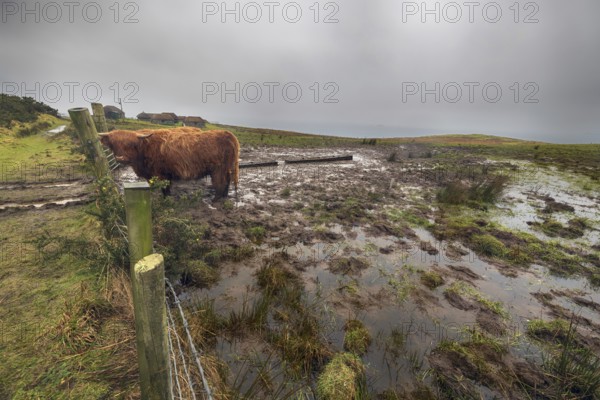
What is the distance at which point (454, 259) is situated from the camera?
5637 mm

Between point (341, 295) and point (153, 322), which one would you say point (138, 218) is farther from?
point (341, 295)

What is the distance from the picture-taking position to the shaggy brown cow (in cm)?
659

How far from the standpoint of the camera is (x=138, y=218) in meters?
1.68

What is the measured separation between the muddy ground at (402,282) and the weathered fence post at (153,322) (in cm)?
139

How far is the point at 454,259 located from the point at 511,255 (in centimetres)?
144

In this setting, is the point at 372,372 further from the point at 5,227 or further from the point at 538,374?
the point at 5,227

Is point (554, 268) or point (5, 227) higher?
point (5, 227)

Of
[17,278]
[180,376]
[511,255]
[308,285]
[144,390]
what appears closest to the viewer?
[144,390]

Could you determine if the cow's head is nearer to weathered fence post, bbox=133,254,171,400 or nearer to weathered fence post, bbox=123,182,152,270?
weathered fence post, bbox=123,182,152,270

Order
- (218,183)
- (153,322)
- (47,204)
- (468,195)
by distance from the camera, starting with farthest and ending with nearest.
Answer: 1. (468,195)
2. (218,183)
3. (47,204)
4. (153,322)

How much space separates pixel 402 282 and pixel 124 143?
748 cm

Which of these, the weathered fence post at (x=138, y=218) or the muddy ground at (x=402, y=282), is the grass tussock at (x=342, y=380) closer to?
the muddy ground at (x=402, y=282)

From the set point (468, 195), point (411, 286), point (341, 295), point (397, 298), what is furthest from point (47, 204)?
point (468, 195)

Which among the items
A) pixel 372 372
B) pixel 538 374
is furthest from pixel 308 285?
pixel 538 374
